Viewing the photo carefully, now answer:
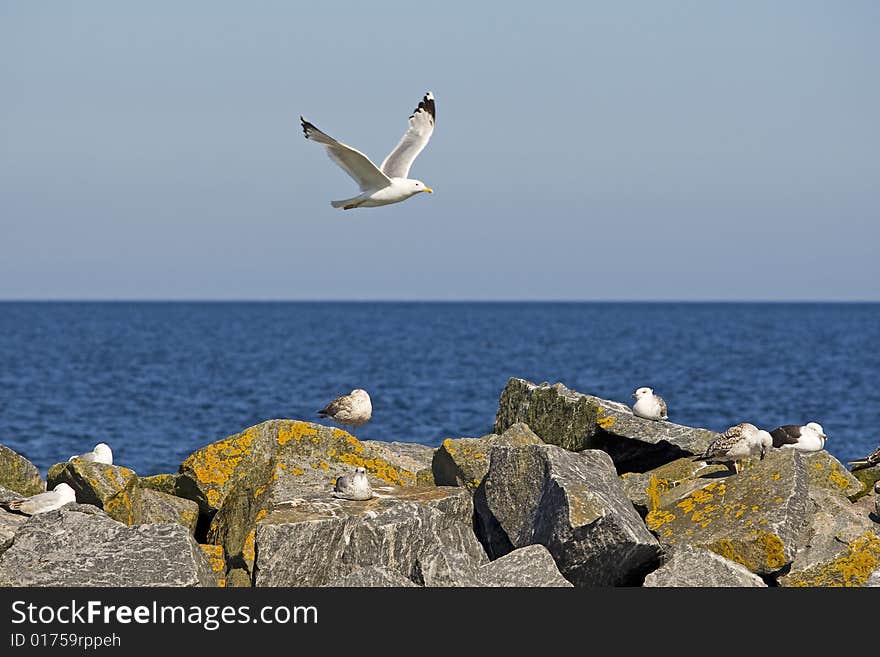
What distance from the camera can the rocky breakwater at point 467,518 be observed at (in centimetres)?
954

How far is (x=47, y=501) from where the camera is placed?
439 inches

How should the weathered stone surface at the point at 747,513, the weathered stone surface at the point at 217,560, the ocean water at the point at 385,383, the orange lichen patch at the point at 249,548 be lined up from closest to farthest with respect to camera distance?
1. the weathered stone surface at the point at 747,513
2. the orange lichen patch at the point at 249,548
3. the weathered stone surface at the point at 217,560
4. the ocean water at the point at 385,383

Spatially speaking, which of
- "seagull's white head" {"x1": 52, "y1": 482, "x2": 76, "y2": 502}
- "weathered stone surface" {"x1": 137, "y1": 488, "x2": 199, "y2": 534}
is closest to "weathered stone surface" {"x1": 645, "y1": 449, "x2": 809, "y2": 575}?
"weathered stone surface" {"x1": 137, "y1": 488, "x2": 199, "y2": 534}

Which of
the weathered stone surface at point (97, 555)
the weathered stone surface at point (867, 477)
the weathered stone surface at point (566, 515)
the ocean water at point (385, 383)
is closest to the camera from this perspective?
the weathered stone surface at point (97, 555)

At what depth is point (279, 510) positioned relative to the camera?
10.6 m

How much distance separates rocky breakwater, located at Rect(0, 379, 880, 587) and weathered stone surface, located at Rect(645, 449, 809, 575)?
17 millimetres

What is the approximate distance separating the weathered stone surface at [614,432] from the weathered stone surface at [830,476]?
3.30ft

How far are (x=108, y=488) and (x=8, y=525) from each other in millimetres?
1066

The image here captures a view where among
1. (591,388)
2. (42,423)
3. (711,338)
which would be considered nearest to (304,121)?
(42,423)

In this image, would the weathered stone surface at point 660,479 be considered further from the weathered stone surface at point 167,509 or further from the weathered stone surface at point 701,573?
the weathered stone surface at point 167,509

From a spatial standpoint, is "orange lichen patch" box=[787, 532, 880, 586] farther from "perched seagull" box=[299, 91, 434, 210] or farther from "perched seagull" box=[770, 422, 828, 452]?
"perched seagull" box=[299, 91, 434, 210]

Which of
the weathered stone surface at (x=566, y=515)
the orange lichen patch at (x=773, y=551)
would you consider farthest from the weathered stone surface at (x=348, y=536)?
the orange lichen patch at (x=773, y=551)

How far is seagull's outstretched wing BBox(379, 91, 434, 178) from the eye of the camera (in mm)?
17219

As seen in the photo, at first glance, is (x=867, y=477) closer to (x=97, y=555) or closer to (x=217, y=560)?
(x=217, y=560)
